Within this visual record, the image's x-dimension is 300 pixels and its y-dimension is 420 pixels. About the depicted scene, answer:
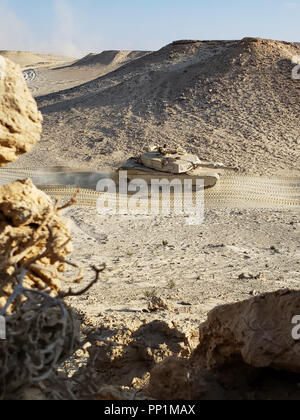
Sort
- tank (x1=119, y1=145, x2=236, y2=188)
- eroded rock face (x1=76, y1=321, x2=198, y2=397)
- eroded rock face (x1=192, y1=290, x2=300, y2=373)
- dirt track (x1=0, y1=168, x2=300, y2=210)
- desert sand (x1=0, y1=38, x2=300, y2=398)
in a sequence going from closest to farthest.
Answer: eroded rock face (x1=192, y1=290, x2=300, y2=373)
eroded rock face (x1=76, y1=321, x2=198, y2=397)
desert sand (x1=0, y1=38, x2=300, y2=398)
dirt track (x1=0, y1=168, x2=300, y2=210)
tank (x1=119, y1=145, x2=236, y2=188)

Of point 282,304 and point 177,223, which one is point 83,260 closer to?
point 177,223

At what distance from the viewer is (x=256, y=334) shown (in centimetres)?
386

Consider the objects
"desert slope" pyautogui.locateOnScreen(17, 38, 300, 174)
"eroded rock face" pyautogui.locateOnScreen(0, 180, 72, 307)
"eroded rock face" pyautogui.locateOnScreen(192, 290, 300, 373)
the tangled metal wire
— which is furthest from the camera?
"desert slope" pyautogui.locateOnScreen(17, 38, 300, 174)

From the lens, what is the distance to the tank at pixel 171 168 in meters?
16.2

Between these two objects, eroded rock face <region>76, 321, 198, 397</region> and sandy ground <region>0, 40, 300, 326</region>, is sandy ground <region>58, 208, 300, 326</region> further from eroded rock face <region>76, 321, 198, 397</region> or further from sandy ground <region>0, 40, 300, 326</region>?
eroded rock face <region>76, 321, 198, 397</region>

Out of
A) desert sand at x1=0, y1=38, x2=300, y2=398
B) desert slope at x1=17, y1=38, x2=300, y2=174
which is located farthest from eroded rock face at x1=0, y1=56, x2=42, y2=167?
desert slope at x1=17, y1=38, x2=300, y2=174

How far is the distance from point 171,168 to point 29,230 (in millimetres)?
12140

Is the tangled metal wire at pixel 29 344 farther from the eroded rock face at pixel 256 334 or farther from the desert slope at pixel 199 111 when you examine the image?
the desert slope at pixel 199 111

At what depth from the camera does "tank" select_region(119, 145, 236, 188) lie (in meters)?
16.2

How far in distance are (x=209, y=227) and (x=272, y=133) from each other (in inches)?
408

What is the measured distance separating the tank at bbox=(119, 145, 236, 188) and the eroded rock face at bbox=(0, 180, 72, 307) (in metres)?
11.9

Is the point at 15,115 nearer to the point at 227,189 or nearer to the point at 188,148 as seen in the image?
the point at 227,189

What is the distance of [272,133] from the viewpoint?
21.7 metres
